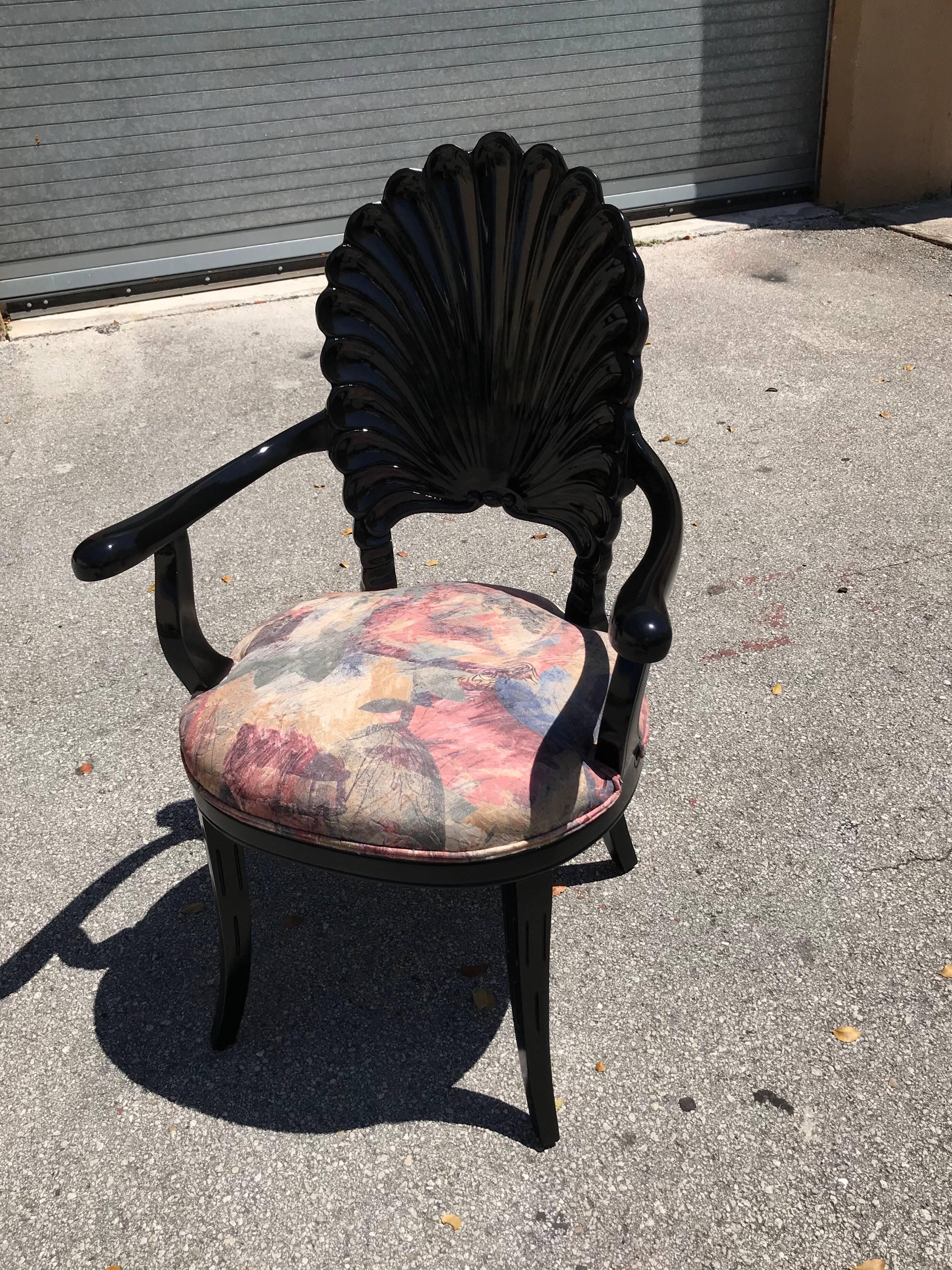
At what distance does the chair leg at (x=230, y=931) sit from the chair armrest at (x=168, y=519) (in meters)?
0.48

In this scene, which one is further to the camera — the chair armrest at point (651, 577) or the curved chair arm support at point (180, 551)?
the curved chair arm support at point (180, 551)

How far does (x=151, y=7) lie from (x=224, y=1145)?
5.82 metres

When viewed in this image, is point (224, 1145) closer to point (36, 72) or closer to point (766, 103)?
point (36, 72)

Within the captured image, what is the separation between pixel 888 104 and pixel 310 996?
6.82 metres

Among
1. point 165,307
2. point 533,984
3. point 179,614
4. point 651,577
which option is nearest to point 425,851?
point 533,984

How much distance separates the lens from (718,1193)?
181 cm

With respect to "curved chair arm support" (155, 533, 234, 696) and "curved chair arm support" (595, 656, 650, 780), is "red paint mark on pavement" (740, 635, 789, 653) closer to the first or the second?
"curved chair arm support" (595, 656, 650, 780)

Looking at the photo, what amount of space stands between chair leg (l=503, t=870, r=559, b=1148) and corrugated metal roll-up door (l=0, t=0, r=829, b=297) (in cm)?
553

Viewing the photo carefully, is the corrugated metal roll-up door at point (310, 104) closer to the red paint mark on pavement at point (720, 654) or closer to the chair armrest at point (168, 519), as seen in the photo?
the red paint mark on pavement at point (720, 654)

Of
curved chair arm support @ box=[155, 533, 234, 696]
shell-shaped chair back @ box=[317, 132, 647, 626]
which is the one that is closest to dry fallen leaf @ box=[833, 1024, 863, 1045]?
shell-shaped chair back @ box=[317, 132, 647, 626]

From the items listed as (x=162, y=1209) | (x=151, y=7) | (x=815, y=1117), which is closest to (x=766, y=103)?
(x=151, y=7)

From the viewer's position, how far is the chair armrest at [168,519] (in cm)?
185

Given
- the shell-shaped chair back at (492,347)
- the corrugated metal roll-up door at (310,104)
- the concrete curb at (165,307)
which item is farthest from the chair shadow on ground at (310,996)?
the corrugated metal roll-up door at (310,104)

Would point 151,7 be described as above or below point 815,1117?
above
